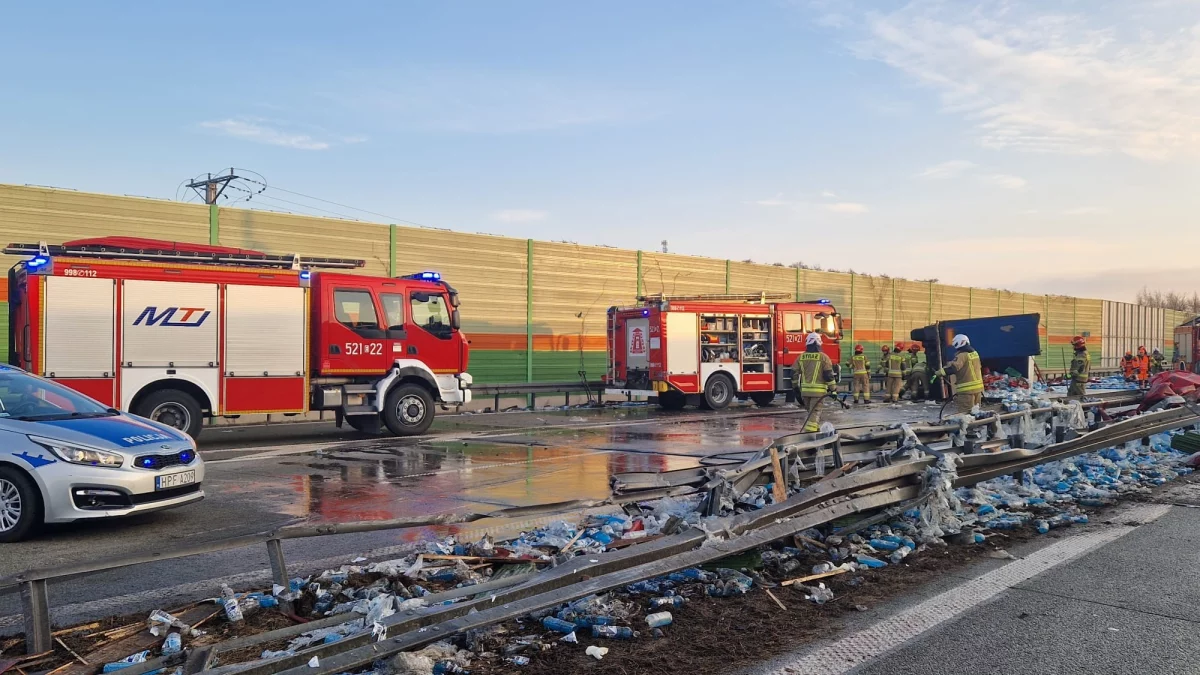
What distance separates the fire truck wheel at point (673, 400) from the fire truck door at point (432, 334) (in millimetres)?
7400

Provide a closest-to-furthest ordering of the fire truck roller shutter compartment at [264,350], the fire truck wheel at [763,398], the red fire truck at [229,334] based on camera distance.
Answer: the red fire truck at [229,334] < the fire truck roller shutter compartment at [264,350] < the fire truck wheel at [763,398]

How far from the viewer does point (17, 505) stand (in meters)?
6.59

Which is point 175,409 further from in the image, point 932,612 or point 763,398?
point 763,398

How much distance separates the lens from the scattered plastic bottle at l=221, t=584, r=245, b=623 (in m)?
4.45

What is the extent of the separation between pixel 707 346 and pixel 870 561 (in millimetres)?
15429

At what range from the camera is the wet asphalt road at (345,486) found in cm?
565

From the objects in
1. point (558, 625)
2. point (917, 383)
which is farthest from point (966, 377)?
point (917, 383)

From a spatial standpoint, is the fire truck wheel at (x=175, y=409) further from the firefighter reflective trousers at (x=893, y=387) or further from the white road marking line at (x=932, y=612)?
the firefighter reflective trousers at (x=893, y=387)

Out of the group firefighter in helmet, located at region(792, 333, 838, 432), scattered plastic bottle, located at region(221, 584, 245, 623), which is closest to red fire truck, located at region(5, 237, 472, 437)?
firefighter in helmet, located at region(792, 333, 838, 432)

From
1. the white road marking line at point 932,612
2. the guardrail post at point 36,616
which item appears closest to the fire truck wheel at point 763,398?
the white road marking line at point 932,612

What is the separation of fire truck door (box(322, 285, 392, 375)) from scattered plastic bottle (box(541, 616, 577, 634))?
10.4 meters

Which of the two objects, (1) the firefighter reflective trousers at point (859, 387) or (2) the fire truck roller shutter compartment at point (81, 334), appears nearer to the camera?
(2) the fire truck roller shutter compartment at point (81, 334)

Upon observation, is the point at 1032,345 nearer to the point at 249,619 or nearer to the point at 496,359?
the point at 496,359

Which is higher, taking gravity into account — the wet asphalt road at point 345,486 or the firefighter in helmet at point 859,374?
the firefighter in helmet at point 859,374
